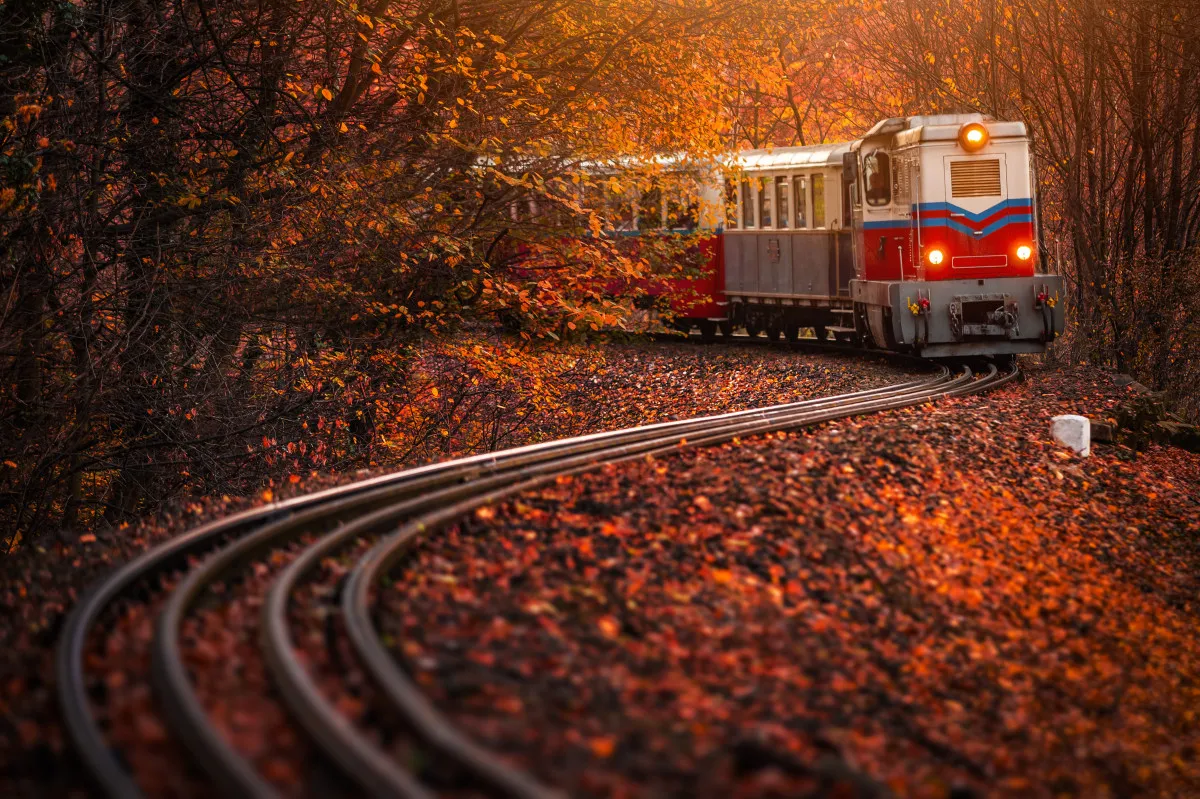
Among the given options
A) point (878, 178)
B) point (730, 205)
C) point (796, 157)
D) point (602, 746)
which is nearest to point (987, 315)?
point (878, 178)

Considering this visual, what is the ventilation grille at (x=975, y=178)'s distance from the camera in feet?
55.6

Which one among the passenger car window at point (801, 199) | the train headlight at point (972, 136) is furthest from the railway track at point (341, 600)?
the passenger car window at point (801, 199)

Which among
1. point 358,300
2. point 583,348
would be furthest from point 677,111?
point 358,300

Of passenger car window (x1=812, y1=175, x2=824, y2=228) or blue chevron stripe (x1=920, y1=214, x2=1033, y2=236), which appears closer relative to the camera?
blue chevron stripe (x1=920, y1=214, x2=1033, y2=236)

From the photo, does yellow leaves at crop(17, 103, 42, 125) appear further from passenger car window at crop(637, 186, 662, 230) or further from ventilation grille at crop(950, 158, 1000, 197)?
ventilation grille at crop(950, 158, 1000, 197)

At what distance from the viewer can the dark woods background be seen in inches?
443

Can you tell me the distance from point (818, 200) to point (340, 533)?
15285 mm

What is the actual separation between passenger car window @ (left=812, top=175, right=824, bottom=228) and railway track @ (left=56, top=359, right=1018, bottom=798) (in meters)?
10.2

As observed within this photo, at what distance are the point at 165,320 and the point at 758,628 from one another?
8.32 metres

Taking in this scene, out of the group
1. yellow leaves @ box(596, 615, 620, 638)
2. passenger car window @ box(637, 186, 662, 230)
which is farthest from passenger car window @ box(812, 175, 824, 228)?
yellow leaves @ box(596, 615, 620, 638)

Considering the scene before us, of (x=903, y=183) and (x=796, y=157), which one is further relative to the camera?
(x=796, y=157)

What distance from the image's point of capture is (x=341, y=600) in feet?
18.3

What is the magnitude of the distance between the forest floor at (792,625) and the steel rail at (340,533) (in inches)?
6.8

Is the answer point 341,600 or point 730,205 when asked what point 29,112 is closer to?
point 341,600
